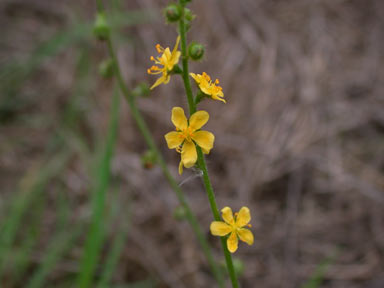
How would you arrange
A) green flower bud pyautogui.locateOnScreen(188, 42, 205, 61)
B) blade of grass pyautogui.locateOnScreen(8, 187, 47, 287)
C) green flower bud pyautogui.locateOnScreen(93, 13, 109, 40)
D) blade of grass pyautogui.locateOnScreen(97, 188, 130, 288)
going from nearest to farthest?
green flower bud pyautogui.locateOnScreen(188, 42, 205, 61)
green flower bud pyautogui.locateOnScreen(93, 13, 109, 40)
blade of grass pyautogui.locateOnScreen(97, 188, 130, 288)
blade of grass pyautogui.locateOnScreen(8, 187, 47, 287)

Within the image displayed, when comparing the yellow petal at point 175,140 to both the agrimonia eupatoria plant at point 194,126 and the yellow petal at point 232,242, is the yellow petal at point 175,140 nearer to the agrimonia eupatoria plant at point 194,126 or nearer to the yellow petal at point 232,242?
the agrimonia eupatoria plant at point 194,126

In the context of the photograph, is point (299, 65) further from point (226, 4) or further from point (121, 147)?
point (121, 147)

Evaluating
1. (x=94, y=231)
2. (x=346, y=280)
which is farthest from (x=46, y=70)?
(x=346, y=280)

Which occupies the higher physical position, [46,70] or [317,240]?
[46,70]

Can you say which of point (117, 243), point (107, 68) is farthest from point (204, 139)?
point (117, 243)

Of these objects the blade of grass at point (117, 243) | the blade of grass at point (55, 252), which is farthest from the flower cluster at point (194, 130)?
the blade of grass at point (55, 252)

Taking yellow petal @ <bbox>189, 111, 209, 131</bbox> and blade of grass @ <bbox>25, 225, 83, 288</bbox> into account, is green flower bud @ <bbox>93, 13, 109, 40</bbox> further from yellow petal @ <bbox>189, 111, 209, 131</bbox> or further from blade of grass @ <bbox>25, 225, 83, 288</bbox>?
blade of grass @ <bbox>25, 225, 83, 288</bbox>

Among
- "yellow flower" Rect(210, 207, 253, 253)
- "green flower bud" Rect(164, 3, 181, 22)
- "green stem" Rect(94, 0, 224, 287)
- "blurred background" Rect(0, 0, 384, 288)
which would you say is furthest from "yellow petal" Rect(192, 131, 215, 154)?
"blurred background" Rect(0, 0, 384, 288)

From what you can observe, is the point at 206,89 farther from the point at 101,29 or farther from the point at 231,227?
the point at 101,29
